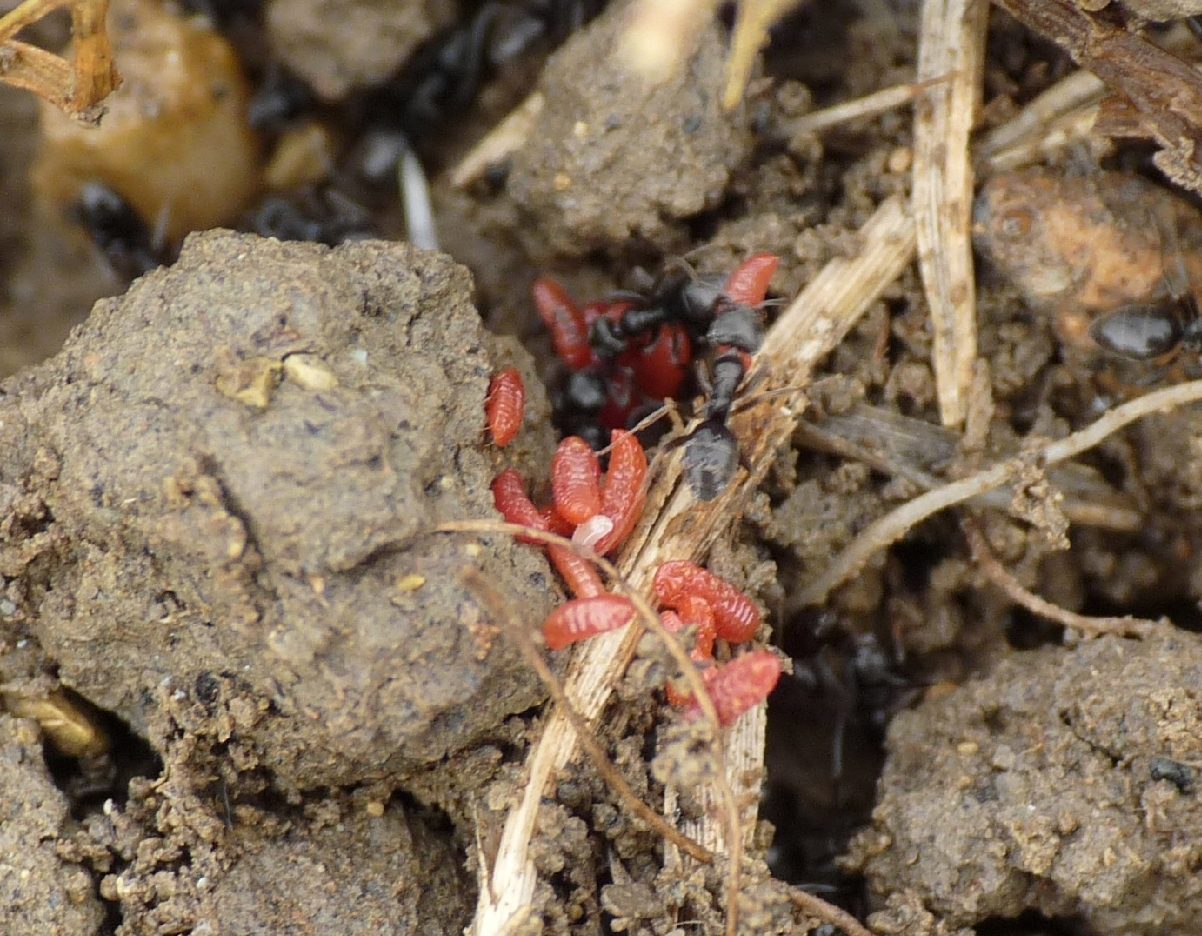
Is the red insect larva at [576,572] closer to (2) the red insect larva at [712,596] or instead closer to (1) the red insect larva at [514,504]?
(1) the red insect larva at [514,504]

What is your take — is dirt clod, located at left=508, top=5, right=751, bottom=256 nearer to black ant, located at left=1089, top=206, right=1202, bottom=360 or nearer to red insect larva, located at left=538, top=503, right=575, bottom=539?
red insect larva, located at left=538, top=503, right=575, bottom=539

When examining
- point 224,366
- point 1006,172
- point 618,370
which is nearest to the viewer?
point 224,366

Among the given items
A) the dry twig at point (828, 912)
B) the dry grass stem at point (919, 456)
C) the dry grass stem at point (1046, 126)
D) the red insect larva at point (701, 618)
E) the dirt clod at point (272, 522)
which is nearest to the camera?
the dirt clod at point (272, 522)

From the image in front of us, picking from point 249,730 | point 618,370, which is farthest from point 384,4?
point 249,730

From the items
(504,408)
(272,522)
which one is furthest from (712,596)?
(272,522)

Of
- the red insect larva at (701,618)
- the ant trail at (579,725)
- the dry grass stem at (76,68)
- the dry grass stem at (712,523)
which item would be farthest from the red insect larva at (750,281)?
the dry grass stem at (76,68)

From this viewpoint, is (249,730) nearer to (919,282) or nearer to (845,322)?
(845,322)
